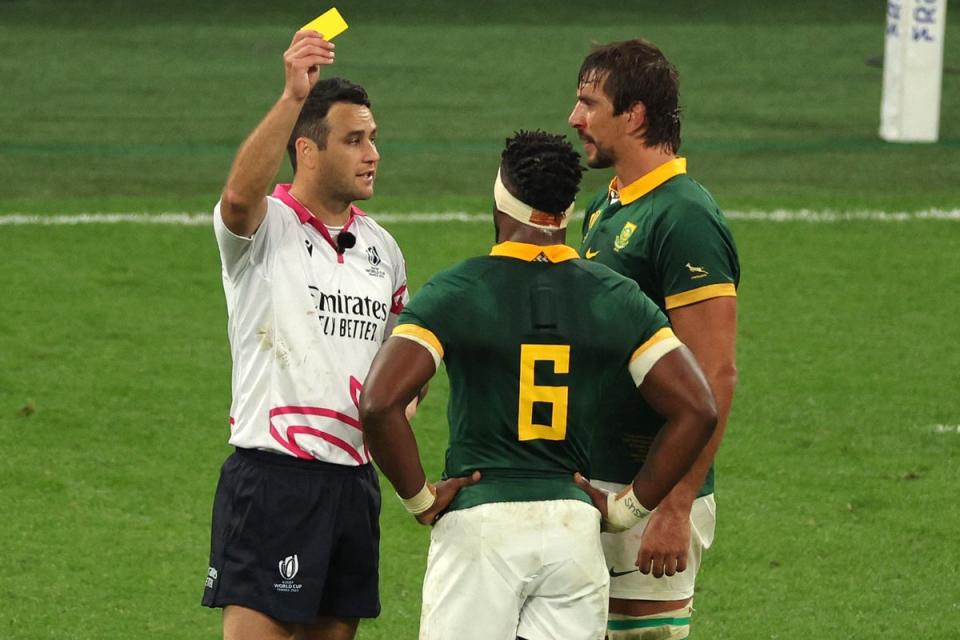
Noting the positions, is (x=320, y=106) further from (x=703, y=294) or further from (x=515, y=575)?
(x=515, y=575)

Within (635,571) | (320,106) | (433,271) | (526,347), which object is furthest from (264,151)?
(433,271)

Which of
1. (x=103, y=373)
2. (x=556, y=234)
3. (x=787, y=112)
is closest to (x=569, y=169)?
(x=556, y=234)

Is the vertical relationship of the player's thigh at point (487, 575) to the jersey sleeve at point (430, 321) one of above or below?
below

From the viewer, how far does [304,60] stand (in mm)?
4789

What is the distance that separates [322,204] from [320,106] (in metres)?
0.29

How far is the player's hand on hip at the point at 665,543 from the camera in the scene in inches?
193

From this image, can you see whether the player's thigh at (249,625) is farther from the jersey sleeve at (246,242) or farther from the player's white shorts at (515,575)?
the jersey sleeve at (246,242)

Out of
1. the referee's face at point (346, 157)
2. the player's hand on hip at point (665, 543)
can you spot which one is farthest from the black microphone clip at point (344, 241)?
the player's hand on hip at point (665, 543)

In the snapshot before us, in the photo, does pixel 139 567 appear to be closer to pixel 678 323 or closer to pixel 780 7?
pixel 678 323

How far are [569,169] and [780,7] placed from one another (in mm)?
20187

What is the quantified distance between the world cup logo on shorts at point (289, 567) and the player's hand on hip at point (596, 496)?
994 mm

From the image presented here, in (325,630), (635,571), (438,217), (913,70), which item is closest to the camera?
(635,571)

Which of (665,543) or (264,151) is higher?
(264,151)

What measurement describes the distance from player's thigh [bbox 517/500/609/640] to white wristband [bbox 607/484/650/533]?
119 mm
